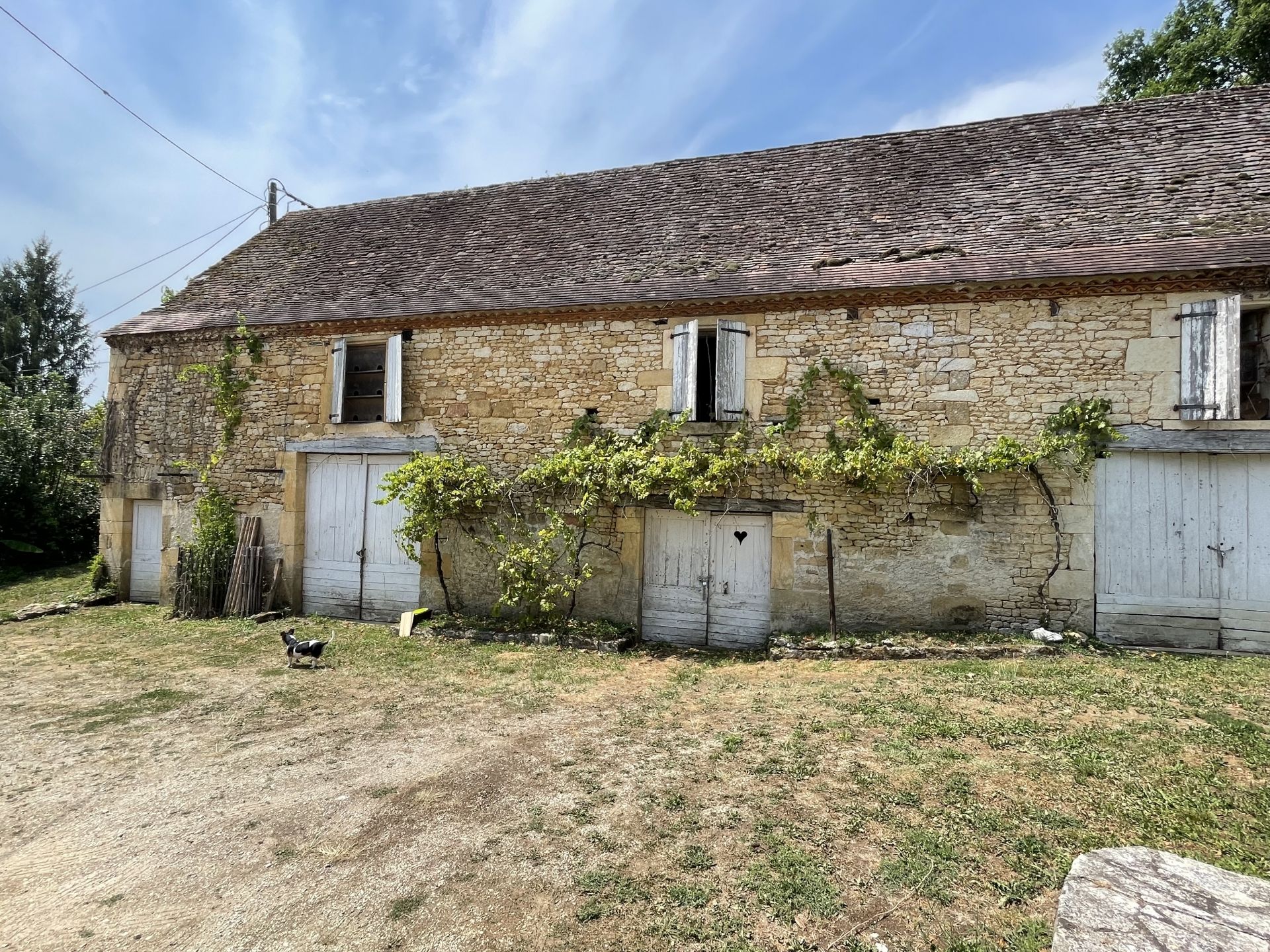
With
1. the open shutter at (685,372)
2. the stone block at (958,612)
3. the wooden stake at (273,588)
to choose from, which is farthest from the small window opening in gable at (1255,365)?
the wooden stake at (273,588)

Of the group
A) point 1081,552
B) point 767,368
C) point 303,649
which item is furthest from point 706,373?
point 303,649

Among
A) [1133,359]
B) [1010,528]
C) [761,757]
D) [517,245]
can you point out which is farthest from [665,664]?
[517,245]

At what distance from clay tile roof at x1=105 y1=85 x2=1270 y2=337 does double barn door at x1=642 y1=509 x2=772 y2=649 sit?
108 inches

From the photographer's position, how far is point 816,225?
28.3ft

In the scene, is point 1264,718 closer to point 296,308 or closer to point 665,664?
point 665,664

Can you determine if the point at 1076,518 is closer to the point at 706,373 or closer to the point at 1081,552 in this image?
the point at 1081,552

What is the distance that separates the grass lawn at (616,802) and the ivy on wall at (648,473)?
197cm

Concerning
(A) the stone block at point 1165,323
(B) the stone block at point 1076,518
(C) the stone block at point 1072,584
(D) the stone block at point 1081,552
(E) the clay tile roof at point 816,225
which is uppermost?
(E) the clay tile roof at point 816,225

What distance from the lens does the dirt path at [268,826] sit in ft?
9.04

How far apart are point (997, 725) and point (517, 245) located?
865cm

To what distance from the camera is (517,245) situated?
9.88 metres

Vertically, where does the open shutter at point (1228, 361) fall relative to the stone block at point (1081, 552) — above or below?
above

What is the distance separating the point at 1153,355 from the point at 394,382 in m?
8.92

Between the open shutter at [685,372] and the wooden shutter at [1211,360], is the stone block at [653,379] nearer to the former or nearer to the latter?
the open shutter at [685,372]
